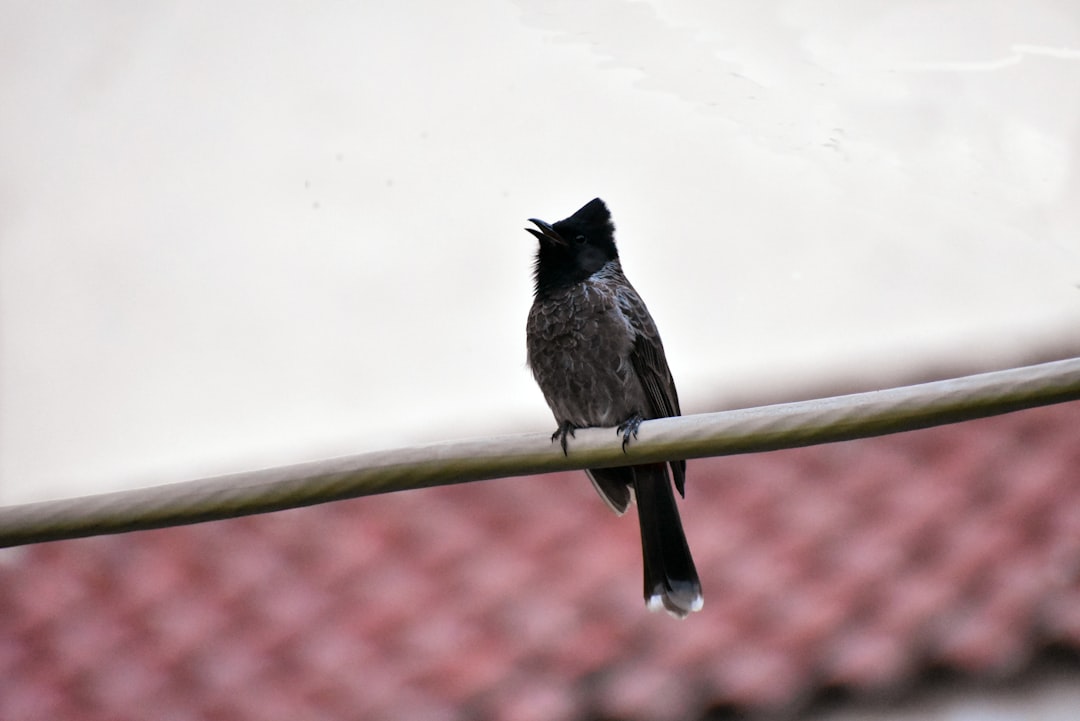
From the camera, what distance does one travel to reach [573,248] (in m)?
2.33

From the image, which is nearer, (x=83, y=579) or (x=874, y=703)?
(x=874, y=703)

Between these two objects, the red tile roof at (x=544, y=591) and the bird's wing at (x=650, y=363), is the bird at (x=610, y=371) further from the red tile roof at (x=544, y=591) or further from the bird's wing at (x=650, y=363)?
the red tile roof at (x=544, y=591)

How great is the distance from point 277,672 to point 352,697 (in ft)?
1.18

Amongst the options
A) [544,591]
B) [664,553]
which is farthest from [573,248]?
[544,591]

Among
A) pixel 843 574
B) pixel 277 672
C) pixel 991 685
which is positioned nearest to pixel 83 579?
pixel 277 672

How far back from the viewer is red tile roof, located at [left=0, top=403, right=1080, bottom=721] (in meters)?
3.71

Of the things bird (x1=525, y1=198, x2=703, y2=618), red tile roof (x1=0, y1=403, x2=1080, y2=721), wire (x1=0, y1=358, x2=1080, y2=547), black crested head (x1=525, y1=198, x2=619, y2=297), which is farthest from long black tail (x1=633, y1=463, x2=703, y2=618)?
red tile roof (x1=0, y1=403, x2=1080, y2=721)

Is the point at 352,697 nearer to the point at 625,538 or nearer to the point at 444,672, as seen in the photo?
the point at 444,672

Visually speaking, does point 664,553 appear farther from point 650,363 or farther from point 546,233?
point 546,233

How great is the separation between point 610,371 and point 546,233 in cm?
35

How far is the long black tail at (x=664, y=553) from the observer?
2.05m

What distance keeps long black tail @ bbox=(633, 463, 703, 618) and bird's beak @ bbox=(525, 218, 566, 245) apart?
545 millimetres

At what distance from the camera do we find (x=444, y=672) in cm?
400

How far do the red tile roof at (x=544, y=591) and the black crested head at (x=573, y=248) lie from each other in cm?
190
